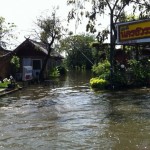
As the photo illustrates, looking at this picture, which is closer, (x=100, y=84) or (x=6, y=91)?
(x=6, y=91)

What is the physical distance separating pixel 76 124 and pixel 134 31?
15181mm

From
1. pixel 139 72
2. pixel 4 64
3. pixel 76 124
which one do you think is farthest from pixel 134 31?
pixel 4 64

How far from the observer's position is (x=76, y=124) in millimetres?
12664

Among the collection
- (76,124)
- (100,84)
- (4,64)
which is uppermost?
(4,64)

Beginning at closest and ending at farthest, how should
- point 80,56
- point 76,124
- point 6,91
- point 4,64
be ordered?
point 76,124 < point 6,91 < point 4,64 < point 80,56

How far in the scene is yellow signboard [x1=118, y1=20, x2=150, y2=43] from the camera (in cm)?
2556

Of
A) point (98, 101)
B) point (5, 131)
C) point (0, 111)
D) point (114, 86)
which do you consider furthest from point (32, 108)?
point (114, 86)

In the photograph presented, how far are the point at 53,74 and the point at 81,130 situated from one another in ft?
124

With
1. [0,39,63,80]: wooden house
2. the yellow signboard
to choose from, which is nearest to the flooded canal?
the yellow signboard

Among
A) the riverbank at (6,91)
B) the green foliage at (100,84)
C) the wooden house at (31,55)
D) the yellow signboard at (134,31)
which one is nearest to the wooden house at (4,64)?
the wooden house at (31,55)

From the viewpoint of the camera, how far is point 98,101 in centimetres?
1908

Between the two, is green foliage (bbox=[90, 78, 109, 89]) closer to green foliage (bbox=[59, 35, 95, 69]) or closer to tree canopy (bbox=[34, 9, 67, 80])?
tree canopy (bbox=[34, 9, 67, 80])

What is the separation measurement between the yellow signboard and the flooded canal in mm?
7618

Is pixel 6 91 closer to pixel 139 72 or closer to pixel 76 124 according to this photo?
pixel 139 72
